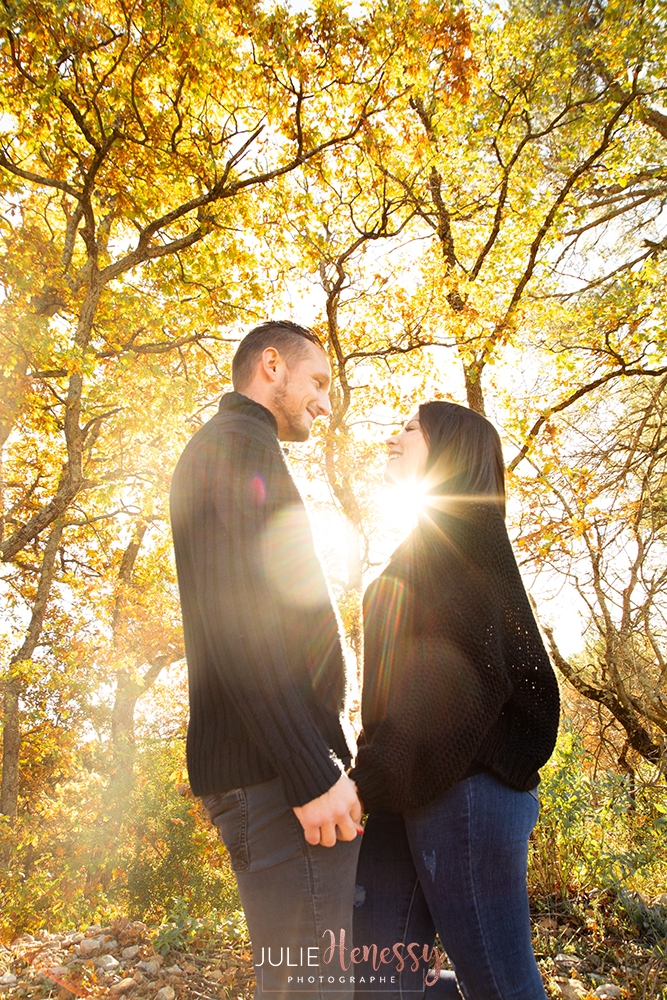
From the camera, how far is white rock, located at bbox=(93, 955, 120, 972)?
3036 millimetres

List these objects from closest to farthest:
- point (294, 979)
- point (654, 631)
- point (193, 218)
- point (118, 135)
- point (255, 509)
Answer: point (294, 979) → point (255, 509) → point (118, 135) → point (654, 631) → point (193, 218)

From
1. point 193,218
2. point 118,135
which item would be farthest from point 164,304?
point 118,135

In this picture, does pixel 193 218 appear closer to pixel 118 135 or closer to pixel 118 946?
pixel 118 135

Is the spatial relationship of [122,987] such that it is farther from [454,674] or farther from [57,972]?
[454,674]

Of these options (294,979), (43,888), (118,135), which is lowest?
(43,888)

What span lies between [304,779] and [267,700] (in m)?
0.18

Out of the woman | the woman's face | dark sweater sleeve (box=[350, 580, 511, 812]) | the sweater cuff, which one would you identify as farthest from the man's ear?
the sweater cuff

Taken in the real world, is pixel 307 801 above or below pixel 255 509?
below

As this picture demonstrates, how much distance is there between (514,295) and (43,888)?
9759mm

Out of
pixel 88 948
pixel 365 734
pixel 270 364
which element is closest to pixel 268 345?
pixel 270 364

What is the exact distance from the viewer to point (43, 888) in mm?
6980

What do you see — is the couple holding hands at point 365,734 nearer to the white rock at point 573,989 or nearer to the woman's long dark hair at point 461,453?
the woman's long dark hair at point 461,453

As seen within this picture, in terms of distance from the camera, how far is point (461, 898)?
4.73 feet

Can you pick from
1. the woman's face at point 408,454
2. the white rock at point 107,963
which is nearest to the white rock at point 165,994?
the white rock at point 107,963
